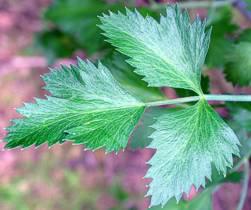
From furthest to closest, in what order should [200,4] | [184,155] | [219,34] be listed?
[200,4]
[219,34]
[184,155]

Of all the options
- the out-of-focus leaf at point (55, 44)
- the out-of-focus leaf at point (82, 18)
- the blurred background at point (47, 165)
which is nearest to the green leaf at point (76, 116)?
the out-of-focus leaf at point (82, 18)

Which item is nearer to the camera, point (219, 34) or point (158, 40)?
point (158, 40)

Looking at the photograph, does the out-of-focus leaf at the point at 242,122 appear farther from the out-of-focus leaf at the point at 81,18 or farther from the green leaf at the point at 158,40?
the out-of-focus leaf at the point at 81,18

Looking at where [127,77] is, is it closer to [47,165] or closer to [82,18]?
[82,18]

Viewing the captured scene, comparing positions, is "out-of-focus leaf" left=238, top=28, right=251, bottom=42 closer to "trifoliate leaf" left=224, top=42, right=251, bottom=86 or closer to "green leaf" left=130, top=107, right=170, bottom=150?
"trifoliate leaf" left=224, top=42, right=251, bottom=86

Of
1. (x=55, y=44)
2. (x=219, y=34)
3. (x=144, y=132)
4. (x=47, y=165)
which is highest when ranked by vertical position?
(x=55, y=44)

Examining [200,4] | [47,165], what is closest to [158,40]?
[200,4]
